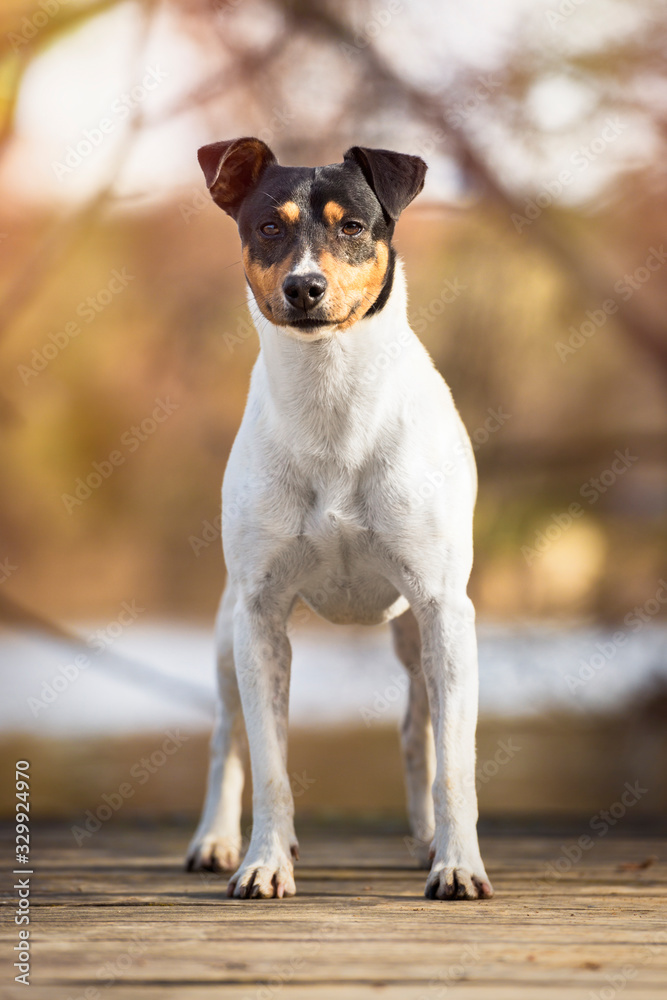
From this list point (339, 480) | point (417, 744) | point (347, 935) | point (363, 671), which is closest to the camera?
point (347, 935)

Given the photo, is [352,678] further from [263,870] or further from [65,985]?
[65,985]

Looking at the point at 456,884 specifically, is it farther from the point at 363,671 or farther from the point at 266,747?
the point at 363,671

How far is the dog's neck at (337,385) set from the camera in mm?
2730

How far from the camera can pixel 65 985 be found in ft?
6.03

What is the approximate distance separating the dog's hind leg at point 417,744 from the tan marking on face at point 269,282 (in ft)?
3.45

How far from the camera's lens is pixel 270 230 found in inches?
106

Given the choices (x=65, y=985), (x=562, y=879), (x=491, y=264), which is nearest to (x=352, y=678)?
(x=491, y=264)

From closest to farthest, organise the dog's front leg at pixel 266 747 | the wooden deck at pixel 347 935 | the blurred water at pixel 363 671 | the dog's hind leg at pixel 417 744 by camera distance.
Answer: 1. the wooden deck at pixel 347 935
2. the dog's front leg at pixel 266 747
3. the dog's hind leg at pixel 417 744
4. the blurred water at pixel 363 671

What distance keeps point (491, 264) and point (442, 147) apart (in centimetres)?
61

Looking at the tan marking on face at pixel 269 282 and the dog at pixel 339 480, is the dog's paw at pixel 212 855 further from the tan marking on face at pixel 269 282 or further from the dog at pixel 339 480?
the tan marking on face at pixel 269 282

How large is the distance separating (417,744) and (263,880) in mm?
860

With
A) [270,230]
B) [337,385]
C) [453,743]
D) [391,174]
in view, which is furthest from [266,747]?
A: [391,174]

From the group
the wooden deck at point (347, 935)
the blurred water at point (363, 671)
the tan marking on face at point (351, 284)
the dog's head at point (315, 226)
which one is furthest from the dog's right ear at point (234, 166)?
the blurred water at point (363, 671)

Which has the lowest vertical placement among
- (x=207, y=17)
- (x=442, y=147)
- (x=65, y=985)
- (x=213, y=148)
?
(x=65, y=985)
